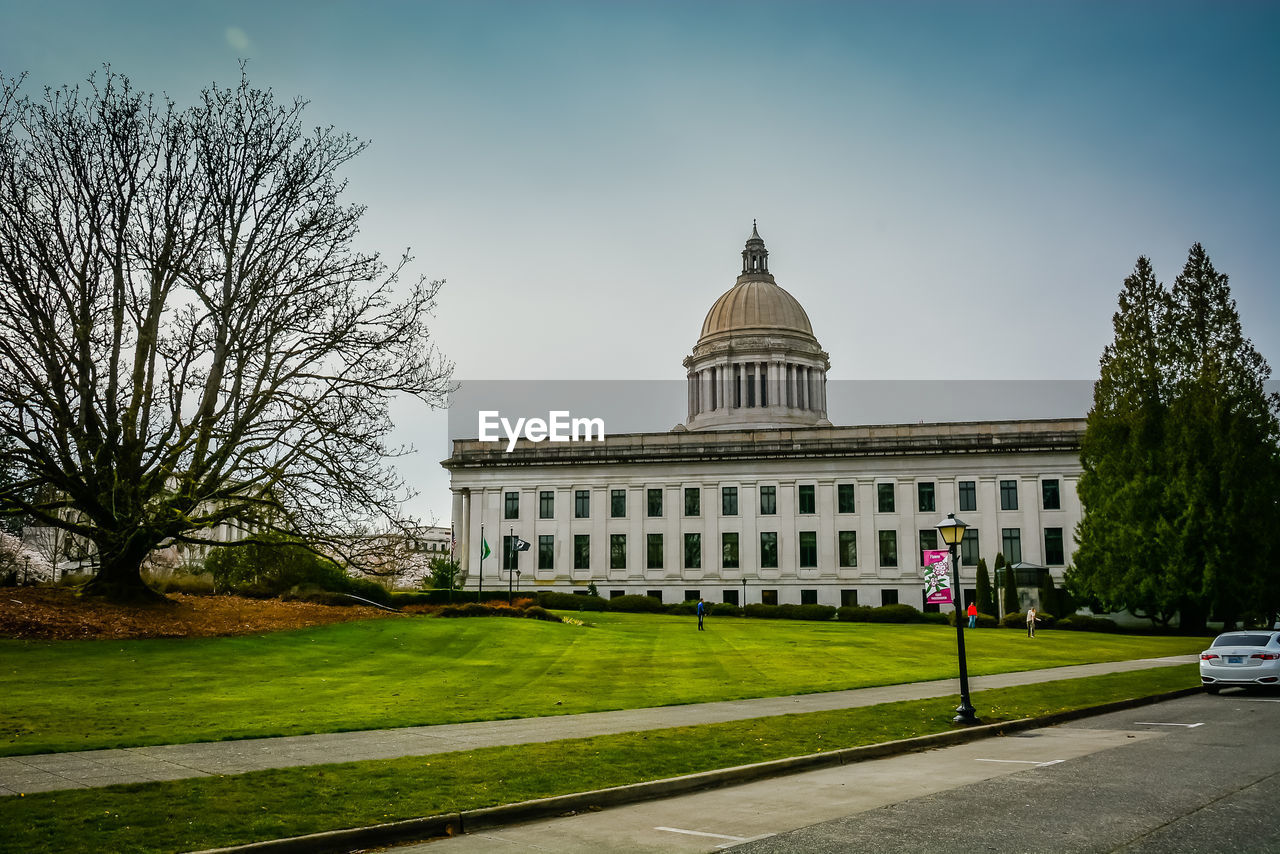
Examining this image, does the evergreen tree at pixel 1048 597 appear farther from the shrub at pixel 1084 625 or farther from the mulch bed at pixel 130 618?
the mulch bed at pixel 130 618

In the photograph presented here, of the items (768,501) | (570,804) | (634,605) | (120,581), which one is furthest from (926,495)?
(570,804)

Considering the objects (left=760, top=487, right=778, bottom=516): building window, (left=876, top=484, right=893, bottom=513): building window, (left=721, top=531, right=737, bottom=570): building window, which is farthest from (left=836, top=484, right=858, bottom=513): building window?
(left=721, top=531, right=737, bottom=570): building window

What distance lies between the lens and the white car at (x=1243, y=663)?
997 inches

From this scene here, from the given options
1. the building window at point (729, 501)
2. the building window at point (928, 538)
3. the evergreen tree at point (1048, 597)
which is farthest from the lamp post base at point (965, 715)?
the building window at point (729, 501)

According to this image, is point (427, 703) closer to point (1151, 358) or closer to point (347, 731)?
point (347, 731)

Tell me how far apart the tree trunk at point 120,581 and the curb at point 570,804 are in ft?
77.7

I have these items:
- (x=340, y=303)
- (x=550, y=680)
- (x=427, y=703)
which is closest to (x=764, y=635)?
(x=550, y=680)

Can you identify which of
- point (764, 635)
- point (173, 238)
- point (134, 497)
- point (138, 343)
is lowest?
point (764, 635)

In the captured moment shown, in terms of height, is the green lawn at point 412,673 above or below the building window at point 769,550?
below

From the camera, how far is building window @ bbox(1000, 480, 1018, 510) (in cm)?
7319

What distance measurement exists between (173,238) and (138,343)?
3.28 meters

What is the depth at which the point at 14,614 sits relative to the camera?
2673cm

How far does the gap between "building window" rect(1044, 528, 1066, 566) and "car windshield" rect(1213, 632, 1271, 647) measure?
46807mm

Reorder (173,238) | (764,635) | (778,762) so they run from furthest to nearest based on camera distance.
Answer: (764,635) → (173,238) → (778,762)
